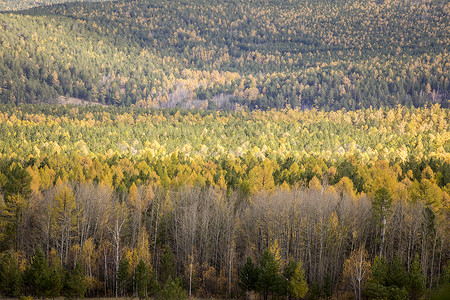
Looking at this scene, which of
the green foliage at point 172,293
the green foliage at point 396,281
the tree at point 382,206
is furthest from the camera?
the tree at point 382,206

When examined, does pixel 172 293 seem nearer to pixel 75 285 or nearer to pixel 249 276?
pixel 249 276

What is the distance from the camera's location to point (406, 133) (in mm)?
197750

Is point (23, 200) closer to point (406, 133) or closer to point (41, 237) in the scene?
point (41, 237)

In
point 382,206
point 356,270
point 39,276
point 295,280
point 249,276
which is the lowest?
point 249,276

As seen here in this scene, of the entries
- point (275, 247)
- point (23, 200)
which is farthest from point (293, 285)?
point (23, 200)

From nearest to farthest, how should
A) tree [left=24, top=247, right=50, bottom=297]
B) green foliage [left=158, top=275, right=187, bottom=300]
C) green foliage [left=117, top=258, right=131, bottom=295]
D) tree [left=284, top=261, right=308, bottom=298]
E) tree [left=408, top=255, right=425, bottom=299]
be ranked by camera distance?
tree [left=408, top=255, right=425, bottom=299]
green foliage [left=158, top=275, right=187, bottom=300]
tree [left=24, top=247, right=50, bottom=297]
tree [left=284, top=261, right=308, bottom=298]
green foliage [left=117, top=258, right=131, bottom=295]

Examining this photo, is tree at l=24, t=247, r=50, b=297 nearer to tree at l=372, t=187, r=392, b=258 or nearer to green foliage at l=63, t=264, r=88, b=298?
green foliage at l=63, t=264, r=88, b=298

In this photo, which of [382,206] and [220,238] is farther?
[220,238]

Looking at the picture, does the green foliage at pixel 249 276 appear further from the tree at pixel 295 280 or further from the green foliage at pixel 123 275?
the green foliage at pixel 123 275

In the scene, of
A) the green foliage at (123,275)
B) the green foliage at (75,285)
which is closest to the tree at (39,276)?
the green foliage at (75,285)

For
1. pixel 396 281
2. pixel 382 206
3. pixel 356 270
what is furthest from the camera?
pixel 382 206

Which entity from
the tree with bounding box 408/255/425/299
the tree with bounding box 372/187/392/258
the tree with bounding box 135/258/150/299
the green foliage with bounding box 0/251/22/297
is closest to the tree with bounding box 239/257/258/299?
the tree with bounding box 135/258/150/299

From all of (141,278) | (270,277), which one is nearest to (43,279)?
(141,278)

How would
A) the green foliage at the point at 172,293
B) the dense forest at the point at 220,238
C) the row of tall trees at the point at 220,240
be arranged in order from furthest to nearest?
the row of tall trees at the point at 220,240
the dense forest at the point at 220,238
the green foliage at the point at 172,293
